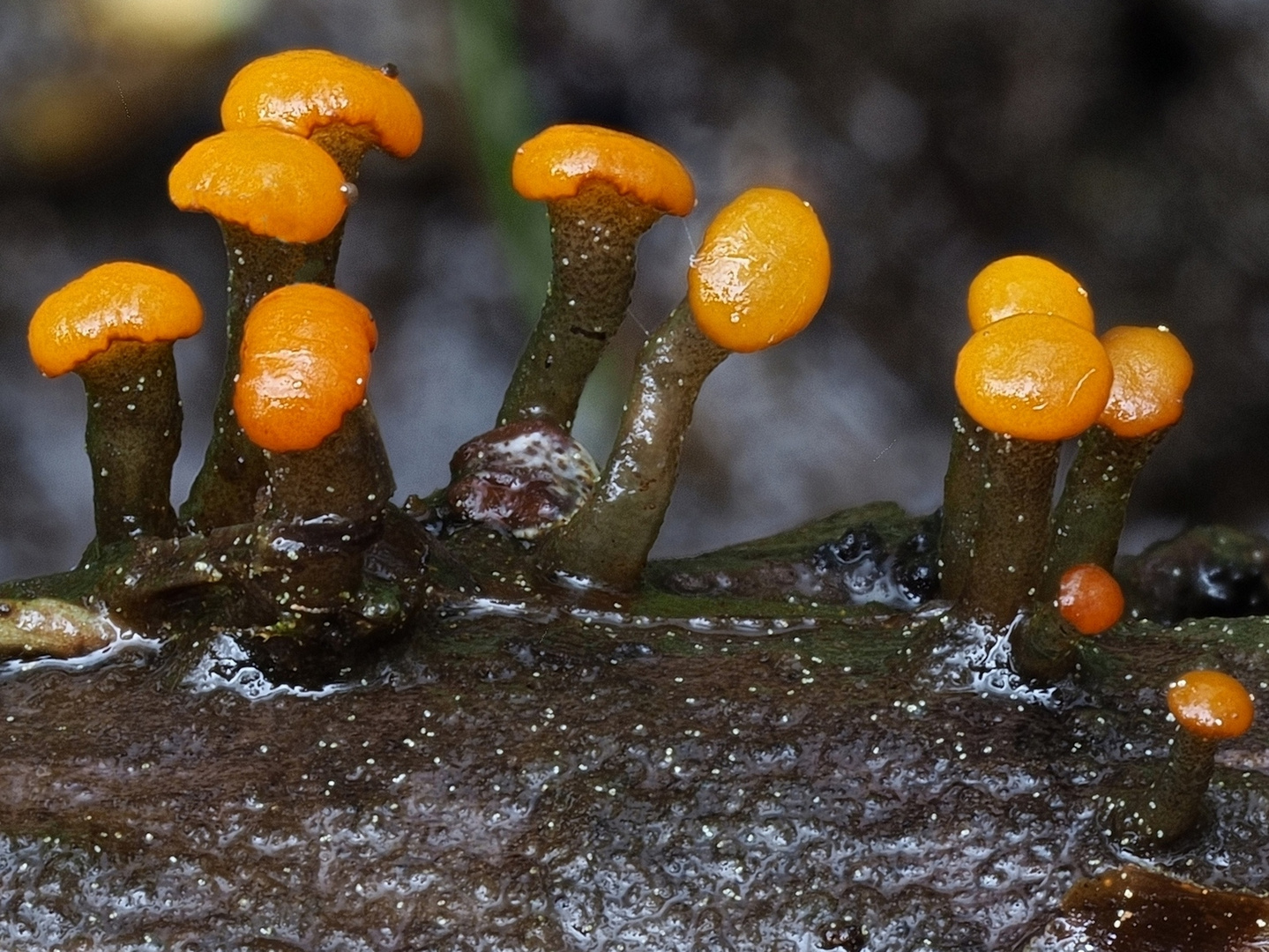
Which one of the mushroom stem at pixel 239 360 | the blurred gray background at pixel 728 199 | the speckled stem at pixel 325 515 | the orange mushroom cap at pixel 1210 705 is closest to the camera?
the orange mushroom cap at pixel 1210 705

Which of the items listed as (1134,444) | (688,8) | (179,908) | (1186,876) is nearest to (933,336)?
(688,8)

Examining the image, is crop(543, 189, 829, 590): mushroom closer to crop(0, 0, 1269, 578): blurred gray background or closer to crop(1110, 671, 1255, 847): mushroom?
crop(1110, 671, 1255, 847): mushroom

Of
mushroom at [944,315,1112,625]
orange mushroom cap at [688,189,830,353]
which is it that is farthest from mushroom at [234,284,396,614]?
mushroom at [944,315,1112,625]

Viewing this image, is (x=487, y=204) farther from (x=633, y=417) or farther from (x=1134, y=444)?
(x=1134, y=444)

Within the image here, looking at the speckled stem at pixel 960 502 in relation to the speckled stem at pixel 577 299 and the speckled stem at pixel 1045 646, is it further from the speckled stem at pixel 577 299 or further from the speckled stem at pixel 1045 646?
the speckled stem at pixel 577 299

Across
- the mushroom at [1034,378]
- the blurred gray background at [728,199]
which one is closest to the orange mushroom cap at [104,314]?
the mushroom at [1034,378]

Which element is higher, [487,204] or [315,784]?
[487,204]
